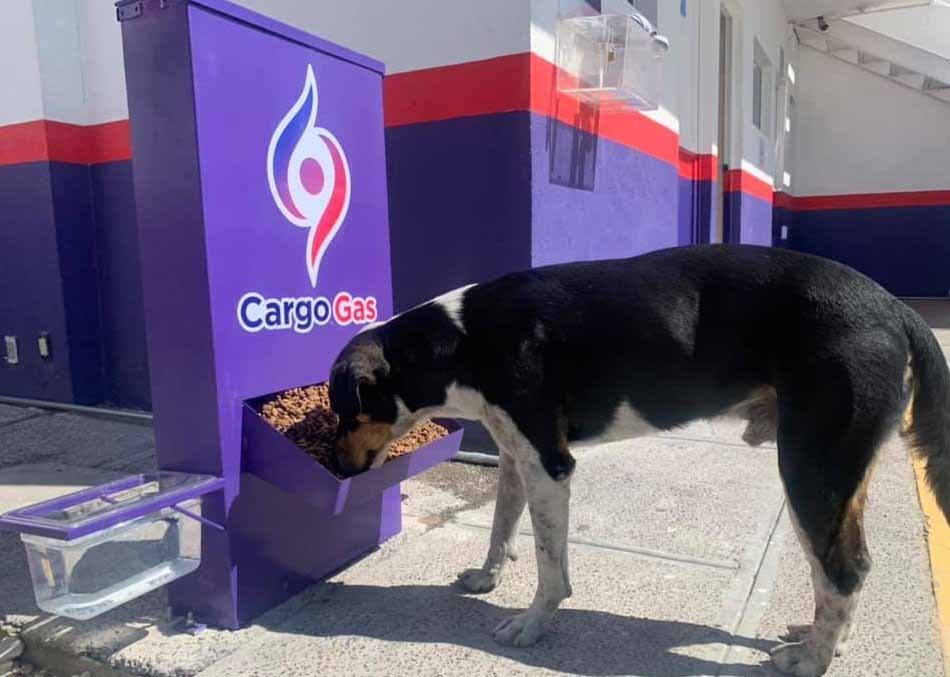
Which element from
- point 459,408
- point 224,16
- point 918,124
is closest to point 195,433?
point 459,408

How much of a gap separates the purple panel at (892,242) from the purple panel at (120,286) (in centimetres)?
1530

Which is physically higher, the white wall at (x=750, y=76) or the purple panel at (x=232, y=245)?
the white wall at (x=750, y=76)

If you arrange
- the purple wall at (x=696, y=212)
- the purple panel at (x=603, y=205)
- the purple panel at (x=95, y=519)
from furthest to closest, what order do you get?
the purple wall at (x=696, y=212), the purple panel at (x=603, y=205), the purple panel at (x=95, y=519)

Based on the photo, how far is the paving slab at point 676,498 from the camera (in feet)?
11.3

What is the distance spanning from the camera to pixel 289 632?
8.93 ft

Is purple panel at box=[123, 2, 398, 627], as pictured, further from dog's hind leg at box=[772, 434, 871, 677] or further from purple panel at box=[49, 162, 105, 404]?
purple panel at box=[49, 162, 105, 404]

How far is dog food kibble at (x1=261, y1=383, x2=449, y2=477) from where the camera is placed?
2830 mm

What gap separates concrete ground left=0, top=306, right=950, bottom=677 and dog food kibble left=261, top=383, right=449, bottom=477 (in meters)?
0.59

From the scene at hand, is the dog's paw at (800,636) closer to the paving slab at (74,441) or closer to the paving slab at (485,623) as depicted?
the paving slab at (485,623)

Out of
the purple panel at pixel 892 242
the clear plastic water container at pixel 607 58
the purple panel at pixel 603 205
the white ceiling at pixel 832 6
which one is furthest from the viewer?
the purple panel at pixel 892 242

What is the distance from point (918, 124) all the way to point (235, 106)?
16719 mm

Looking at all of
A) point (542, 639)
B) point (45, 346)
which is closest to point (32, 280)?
point (45, 346)

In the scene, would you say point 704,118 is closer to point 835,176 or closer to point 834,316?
point 834,316

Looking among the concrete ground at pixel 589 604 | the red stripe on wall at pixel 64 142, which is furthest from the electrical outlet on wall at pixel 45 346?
the concrete ground at pixel 589 604
